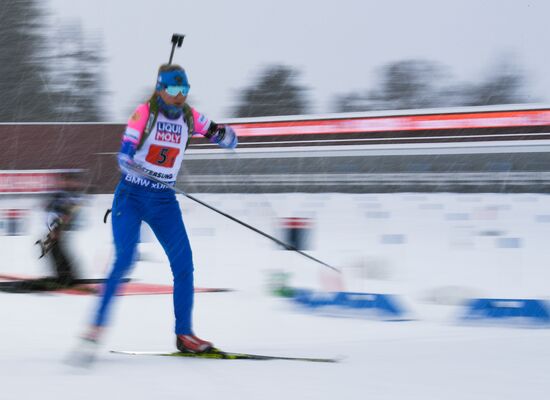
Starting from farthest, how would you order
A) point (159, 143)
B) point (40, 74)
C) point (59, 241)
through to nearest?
point (40, 74) < point (59, 241) < point (159, 143)

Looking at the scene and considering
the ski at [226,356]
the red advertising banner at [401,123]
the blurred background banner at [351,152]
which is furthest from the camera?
the red advertising banner at [401,123]

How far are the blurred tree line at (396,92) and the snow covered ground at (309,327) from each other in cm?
3839

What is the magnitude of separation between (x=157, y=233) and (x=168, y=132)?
20.7 inches

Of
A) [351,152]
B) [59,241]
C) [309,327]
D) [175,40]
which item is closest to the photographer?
[175,40]

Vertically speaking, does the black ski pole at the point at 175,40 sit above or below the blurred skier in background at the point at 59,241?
above

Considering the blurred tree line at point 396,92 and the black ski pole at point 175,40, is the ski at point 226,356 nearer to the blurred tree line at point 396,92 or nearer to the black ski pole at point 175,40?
the black ski pole at point 175,40

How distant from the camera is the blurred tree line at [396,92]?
166 feet

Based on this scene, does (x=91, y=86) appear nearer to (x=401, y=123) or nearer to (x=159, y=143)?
(x=401, y=123)

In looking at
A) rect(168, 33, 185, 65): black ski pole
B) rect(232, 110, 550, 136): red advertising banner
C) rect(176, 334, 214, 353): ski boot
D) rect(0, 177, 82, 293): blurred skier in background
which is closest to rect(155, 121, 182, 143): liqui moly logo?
rect(168, 33, 185, 65): black ski pole

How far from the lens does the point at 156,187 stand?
13.1ft

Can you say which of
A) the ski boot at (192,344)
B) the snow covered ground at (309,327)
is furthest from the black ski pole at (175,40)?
the snow covered ground at (309,327)

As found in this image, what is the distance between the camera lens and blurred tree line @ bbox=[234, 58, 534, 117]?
50688mm

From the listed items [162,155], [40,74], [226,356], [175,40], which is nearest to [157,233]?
[162,155]

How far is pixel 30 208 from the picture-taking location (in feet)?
60.0
